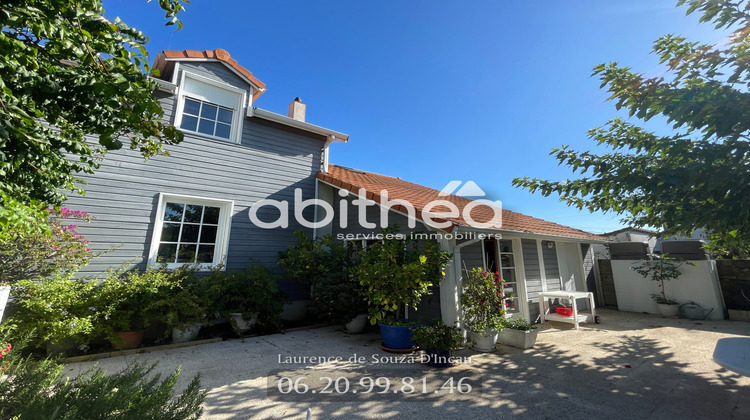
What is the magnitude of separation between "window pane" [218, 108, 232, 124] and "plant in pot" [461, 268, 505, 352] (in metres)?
7.05

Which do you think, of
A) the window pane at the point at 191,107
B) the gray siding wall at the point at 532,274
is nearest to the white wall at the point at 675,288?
the gray siding wall at the point at 532,274

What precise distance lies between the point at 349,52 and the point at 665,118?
6670mm

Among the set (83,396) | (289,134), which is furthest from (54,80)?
(289,134)

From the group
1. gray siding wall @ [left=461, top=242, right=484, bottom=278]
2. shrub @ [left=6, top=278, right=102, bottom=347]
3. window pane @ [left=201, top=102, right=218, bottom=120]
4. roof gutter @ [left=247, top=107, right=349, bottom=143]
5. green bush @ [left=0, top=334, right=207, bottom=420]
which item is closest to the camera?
green bush @ [left=0, top=334, right=207, bottom=420]

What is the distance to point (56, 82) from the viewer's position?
6.50ft

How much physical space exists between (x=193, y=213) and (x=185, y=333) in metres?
2.65

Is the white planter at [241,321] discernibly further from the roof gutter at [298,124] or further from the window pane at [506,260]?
the window pane at [506,260]

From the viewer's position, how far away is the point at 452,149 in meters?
10.4

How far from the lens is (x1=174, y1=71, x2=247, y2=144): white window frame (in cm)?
668

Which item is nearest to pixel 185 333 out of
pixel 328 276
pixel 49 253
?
pixel 49 253

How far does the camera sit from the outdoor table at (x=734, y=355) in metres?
2.39

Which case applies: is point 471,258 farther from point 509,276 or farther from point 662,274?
Answer: point 662,274

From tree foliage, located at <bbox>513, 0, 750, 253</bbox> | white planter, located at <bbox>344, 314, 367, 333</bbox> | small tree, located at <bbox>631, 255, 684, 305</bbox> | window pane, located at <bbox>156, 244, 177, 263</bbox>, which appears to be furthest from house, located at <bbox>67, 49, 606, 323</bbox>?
small tree, located at <bbox>631, 255, 684, 305</bbox>
